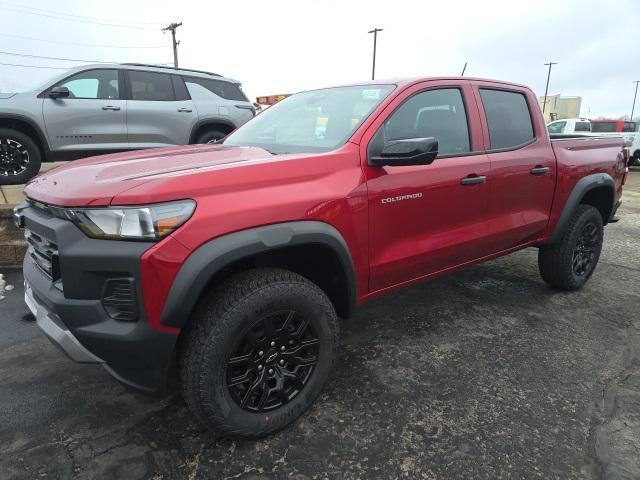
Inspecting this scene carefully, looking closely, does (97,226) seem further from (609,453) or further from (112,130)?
(112,130)

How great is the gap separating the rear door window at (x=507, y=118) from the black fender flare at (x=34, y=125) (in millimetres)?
5476

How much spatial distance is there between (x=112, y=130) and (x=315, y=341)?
5488 mm

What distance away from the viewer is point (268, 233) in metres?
2.03

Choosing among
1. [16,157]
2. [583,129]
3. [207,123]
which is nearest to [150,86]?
[207,123]

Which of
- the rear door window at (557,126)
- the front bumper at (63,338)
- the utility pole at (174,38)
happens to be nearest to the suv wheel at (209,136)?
the front bumper at (63,338)

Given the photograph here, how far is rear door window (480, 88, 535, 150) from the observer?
3.30 meters

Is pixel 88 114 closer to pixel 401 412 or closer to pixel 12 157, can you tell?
pixel 12 157

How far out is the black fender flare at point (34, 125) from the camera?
5.74 m

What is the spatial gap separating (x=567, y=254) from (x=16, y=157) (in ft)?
20.9

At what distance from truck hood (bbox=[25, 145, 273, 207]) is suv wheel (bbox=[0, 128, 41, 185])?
13.6 ft

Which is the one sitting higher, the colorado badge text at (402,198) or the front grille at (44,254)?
the colorado badge text at (402,198)

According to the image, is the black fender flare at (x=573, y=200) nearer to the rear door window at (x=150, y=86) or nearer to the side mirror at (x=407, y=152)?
the side mirror at (x=407, y=152)

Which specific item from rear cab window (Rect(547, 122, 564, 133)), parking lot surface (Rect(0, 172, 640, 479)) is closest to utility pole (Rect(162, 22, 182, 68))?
rear cab window (Rect(547, 122, 564, 133))

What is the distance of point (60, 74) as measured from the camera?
618 cm
